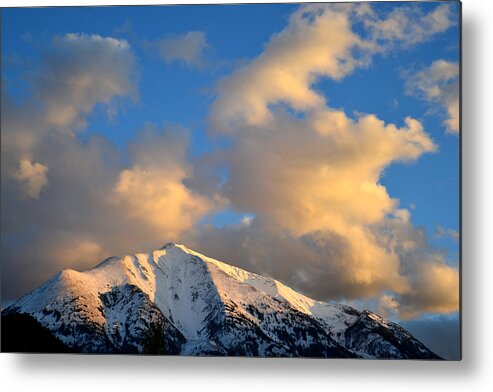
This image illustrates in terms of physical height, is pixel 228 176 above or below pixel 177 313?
above

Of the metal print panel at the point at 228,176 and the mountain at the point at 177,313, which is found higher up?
the metal print panel at the point at 228,176

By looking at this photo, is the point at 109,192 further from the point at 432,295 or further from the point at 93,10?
the point at 432,295

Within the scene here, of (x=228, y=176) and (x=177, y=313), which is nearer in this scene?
(x=177, y=313)

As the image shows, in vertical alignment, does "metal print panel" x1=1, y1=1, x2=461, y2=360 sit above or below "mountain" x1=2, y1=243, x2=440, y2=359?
above
